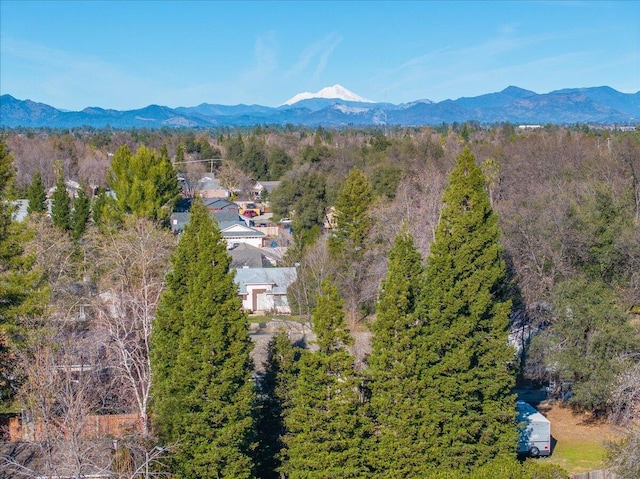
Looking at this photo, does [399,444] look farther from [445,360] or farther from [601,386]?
[601,386]

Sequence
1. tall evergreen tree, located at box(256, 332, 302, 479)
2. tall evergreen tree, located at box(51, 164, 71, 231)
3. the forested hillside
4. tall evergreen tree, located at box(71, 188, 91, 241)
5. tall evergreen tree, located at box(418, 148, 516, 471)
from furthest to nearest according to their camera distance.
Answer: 1. tall evergreen tree, located at box(51, 164, 71, 231)
2. tall evergreen tree, located at box(71, 188, 91, 241)
3. tall evergreen tree, located at box(256, 332, 302, 479)
4. tall evergreen tree, located at box(418, 148, 516, 471)
5. the forested hillside

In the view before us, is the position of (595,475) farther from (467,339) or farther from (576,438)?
(467,339)

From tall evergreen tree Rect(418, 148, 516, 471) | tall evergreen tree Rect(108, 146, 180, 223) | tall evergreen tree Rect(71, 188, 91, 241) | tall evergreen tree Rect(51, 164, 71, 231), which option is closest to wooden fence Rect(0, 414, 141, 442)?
tall evergreen tree Rect(418, 148, 516, 471)

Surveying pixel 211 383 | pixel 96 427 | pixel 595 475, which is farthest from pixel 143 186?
pixel 595 475

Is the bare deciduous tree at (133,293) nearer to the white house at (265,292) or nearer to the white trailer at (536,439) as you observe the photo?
the white house at (265,292)

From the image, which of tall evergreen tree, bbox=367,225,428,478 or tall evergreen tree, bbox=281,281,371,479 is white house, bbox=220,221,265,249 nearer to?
tall evergreen tree, bbox=367,225,428,478

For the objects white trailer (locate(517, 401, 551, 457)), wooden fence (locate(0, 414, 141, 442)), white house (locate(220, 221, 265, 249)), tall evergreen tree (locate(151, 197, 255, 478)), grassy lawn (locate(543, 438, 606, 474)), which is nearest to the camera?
tall evergreen tree (locate(151, 197, 255, 478))

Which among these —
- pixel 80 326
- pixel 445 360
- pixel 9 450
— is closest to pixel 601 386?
pixel 445 360
